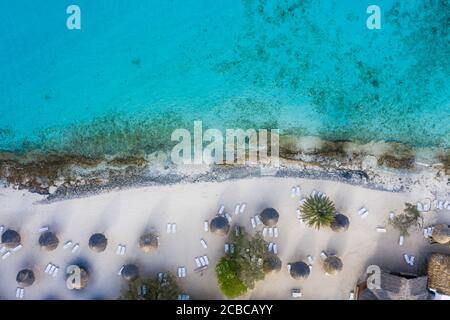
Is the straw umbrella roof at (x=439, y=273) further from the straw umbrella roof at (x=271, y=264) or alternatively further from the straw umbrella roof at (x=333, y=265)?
the straw umbrella roof at (x=271, y=264)

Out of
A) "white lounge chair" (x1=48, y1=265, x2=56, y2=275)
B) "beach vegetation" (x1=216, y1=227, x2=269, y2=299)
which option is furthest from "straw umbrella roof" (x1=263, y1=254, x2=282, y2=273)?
"white lounge chair" (x1=48, y1=265, x2=56, y2=275)

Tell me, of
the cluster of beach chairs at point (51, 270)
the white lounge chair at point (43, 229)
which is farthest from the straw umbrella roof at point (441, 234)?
the white lounge chair at point (43, 229)

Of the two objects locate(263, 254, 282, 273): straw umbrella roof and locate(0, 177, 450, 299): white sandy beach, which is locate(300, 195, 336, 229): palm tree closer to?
locate(0, 177, 450, 299): white sandy beach

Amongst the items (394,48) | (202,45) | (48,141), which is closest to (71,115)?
(48,141)

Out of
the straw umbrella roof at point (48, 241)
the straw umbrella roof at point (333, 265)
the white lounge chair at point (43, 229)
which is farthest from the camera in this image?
the white lounge chair at point (43, 229)

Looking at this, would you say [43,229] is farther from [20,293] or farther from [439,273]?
[439,273]
